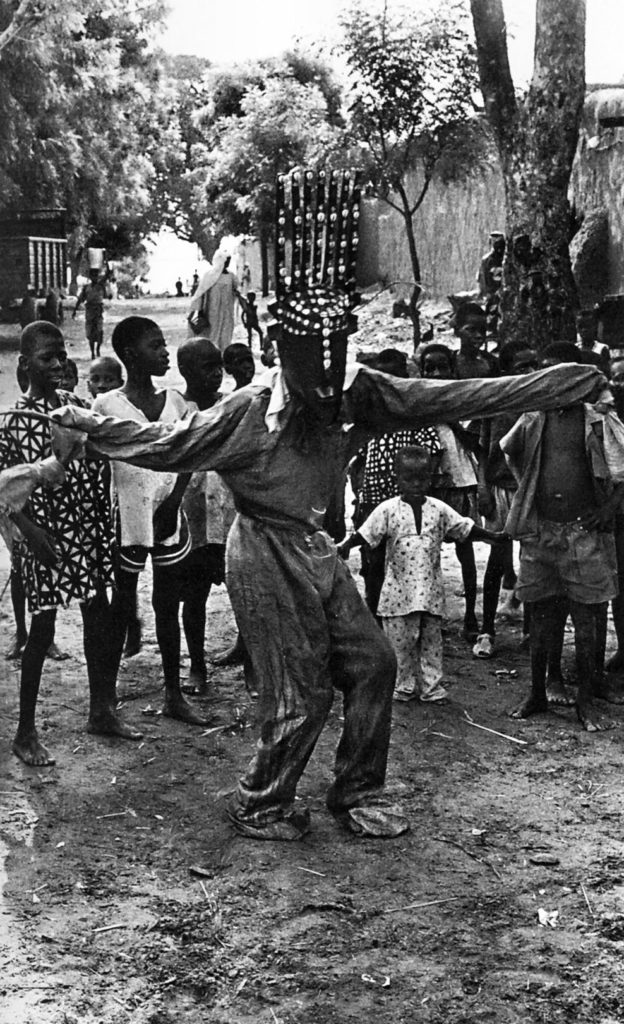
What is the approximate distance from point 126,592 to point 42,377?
1089 mm

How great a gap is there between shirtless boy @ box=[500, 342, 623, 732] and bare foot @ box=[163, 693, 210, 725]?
147cm

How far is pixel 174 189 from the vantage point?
27.7 meters

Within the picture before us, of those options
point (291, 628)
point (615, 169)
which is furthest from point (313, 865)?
point (615, 169)

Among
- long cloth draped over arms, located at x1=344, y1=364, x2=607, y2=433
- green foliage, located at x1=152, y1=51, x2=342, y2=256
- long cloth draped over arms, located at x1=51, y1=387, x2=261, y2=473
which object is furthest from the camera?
green foliage, located at x1=152, y1=51, x2=342, y2=256

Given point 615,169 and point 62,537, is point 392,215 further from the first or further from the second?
point 62,537

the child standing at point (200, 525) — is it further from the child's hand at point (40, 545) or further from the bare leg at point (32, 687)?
the child's hand at point (40, 545)

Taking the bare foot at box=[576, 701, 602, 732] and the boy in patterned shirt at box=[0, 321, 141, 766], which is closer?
the boy in patterned shirt at box=[0, 321, 141, 766]

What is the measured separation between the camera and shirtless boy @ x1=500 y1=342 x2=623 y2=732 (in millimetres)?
5832

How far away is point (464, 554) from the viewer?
699cm

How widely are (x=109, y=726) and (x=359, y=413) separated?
2.09m

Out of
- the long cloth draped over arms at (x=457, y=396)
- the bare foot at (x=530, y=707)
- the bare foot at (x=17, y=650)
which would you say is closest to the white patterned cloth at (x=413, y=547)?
the bare foot at (x=530, y=707)

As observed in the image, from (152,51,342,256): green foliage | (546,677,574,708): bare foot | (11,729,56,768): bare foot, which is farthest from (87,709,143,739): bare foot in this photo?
(152,51,342,256): green foliage

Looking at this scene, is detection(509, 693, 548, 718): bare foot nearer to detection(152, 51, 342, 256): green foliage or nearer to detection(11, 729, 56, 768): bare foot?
detection(11, 729, 56, 768): bare foot

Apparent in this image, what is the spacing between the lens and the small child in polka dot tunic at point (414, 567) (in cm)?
613
